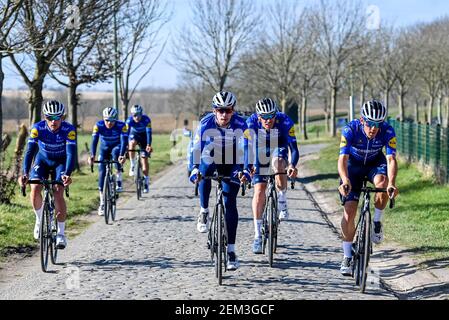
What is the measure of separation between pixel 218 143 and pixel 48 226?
2434mm

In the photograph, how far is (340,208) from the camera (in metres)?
16.6

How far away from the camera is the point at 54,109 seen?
1026 cm

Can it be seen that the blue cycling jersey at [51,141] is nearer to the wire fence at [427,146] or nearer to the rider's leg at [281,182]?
the rider's leg at [281,182]

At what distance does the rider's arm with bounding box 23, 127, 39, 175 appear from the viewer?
1014 cm

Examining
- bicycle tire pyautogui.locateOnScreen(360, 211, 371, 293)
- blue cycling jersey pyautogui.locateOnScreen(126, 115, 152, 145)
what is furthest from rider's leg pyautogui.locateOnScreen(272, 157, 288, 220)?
blue cycling jersey pyautogui.locateOnScreen(126, 115, 152, 145)

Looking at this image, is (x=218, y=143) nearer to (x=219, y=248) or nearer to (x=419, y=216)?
(x=219, y=248)

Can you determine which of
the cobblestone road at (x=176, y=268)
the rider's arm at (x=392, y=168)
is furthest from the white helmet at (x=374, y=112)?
the cobblestone road at (x=176, y=268)

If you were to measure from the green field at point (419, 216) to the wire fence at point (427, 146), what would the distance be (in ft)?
1.18

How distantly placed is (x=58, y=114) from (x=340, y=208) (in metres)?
7.91

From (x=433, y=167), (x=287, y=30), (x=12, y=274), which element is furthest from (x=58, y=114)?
(x=287, y=30)

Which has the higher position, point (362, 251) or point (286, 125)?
point (286, 125)

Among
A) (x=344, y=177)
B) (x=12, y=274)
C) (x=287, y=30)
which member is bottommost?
(x=12, y=274)

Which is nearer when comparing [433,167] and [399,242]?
[399,242]
